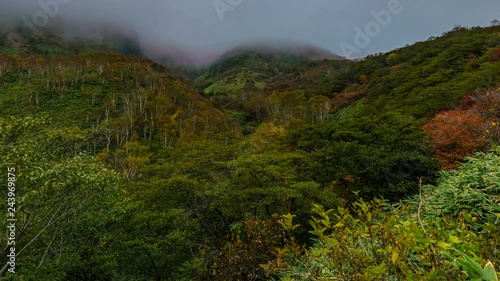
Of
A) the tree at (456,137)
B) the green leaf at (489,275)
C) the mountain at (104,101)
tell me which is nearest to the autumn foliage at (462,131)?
the tree at (456,137)

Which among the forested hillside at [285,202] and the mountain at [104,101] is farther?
the mountain at [104,101]

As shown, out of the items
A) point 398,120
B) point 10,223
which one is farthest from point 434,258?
point 398,120

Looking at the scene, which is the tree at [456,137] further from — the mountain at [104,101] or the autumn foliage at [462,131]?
the mountain at [104,101]

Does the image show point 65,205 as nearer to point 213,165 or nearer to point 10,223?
Answer: point 10,223

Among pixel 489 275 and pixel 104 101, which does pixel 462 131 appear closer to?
pixel 489 275

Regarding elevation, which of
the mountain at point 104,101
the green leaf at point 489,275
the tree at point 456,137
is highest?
the tree at point 456,137

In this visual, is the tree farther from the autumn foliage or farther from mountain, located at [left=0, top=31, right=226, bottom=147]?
mountain, located at [left=0, top=31, right=226, bottom=147]

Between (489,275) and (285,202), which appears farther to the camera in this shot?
(285,202)

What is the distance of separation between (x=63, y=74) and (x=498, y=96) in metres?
78.8

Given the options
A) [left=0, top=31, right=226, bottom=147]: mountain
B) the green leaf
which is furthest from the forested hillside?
[left=0, top=31, right=226, bottom=147]: mountain

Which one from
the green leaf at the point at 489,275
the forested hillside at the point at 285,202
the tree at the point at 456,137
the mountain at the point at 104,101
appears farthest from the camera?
the mountain at the point at 104,101

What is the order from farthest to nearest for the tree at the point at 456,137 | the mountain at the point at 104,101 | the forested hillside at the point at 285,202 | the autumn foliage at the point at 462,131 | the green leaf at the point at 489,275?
the mountain at the point at 104,101, the tree at the point at 456,137, the autumn foliage at the point at 462,131, the forested hillside at the point at 285,202, the green leaf at the point at 489,275

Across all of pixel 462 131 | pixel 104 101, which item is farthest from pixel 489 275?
pixel 104 101

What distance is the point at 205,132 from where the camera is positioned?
159 feet
